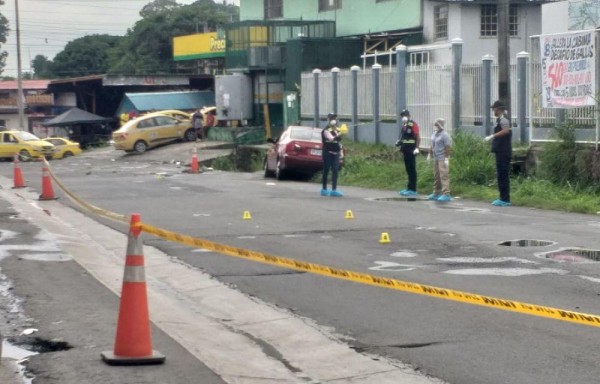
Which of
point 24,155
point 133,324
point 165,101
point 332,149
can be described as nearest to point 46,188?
point 332,149

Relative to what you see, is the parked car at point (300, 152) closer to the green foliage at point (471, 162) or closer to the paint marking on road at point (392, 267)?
the green foliage at point (471, 162)

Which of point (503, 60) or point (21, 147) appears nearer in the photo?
point (503, 60)

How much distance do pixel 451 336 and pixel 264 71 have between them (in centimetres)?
4320

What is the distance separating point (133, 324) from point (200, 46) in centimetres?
5929

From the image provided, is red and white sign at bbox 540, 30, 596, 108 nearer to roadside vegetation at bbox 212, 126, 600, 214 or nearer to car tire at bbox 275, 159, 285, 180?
roadside vegetation at bbox 212, 126, 600, 214

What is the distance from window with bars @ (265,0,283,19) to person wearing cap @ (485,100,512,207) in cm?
3703

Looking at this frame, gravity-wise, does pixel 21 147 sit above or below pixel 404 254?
above

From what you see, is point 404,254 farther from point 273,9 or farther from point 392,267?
point 273,9

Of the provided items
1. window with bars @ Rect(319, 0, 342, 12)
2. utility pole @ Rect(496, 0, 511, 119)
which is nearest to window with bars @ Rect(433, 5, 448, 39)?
window with bars @ Rect(319, 0, 342, 12)

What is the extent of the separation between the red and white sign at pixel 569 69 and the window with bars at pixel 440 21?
21270 mm

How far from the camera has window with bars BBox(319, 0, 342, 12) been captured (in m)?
51.4

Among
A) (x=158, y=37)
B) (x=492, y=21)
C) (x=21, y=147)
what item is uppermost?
(x=158, y=37)

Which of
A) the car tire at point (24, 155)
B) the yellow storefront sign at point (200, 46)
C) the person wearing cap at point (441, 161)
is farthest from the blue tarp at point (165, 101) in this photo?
the person wearing cap at point (441, 161)

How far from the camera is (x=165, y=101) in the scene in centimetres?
6306
